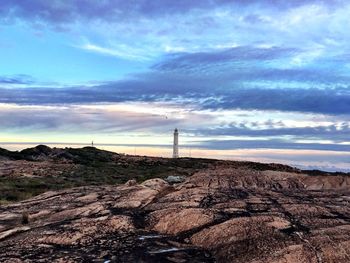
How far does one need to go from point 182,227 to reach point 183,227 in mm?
33

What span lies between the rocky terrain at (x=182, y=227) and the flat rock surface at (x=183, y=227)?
24mm

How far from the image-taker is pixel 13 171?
58875 mm

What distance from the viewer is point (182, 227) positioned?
14438mm

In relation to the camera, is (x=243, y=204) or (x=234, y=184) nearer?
(x=243, y=204)

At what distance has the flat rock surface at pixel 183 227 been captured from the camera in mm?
12156

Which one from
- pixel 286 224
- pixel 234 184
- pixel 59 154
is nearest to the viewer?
pixel 286 224

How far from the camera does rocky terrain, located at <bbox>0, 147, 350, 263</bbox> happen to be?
479 inches

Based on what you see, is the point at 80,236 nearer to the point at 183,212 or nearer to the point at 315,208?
the point at 183,212

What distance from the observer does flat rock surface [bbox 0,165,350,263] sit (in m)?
12.2

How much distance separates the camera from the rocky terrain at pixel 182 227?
12164mm

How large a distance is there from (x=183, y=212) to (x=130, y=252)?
309cm

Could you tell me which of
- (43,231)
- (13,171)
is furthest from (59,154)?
(43,231)

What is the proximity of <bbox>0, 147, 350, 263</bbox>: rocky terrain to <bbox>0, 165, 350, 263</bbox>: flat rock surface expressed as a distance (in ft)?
0.08

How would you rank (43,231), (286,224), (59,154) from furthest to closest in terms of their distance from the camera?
(59,154) → (43,231) → (286,224)
